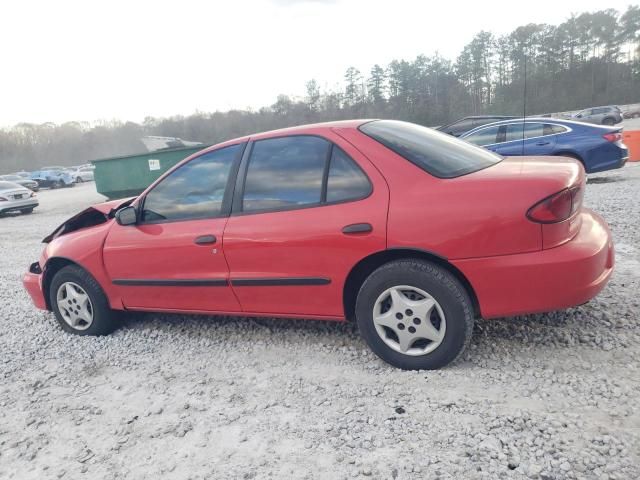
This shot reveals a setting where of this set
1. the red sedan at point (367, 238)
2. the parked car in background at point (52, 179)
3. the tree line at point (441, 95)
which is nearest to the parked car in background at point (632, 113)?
the tree line at point (441, 95)

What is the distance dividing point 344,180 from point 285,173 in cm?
47

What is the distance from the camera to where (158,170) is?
1431cm

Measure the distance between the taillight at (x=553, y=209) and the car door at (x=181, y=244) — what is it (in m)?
2.01

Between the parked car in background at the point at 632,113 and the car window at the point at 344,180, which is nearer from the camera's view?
the car window at the point at 344,180

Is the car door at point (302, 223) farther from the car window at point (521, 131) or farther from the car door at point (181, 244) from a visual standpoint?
the car window at point (521, 131)

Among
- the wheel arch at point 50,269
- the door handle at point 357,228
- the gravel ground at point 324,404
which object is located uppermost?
the door handle at point 357,228

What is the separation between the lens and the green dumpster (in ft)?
46.6

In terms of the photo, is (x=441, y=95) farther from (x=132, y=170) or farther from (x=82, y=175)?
(x=132, y=170)

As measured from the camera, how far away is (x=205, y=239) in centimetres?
328

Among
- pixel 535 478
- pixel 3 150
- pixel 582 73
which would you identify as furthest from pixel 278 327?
pixel 3 150

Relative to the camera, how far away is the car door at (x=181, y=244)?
10.9ft

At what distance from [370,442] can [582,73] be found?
53.6 m

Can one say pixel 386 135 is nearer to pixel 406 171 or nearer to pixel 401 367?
pixel 406 171

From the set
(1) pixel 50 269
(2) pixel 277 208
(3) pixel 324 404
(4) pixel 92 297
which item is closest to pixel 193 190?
(2) pixel 277 208
